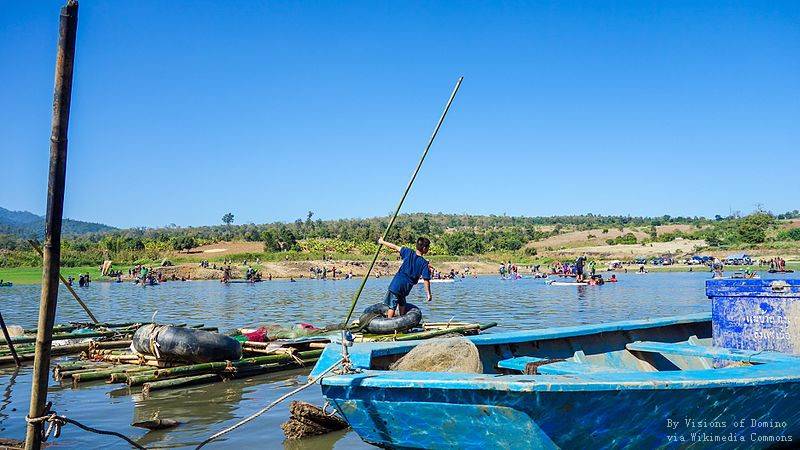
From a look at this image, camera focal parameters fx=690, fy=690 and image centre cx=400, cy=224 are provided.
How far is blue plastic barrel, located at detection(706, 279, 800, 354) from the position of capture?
643cm


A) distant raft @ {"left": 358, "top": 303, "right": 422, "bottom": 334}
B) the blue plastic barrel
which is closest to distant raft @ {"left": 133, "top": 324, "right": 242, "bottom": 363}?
distant raft @ {"left": 358, "top": 303, "right": 422, "bottom": 334}

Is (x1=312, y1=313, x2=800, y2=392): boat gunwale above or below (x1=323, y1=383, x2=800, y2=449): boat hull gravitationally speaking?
above

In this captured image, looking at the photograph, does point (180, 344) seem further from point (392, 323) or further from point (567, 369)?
point (567, 369)

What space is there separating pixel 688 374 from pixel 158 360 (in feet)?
24.7

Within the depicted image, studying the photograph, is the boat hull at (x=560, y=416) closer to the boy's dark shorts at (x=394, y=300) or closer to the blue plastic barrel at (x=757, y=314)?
the blue plastic barrel at (x=757, y=314)

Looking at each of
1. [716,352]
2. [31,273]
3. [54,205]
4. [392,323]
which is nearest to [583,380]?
[716,352]

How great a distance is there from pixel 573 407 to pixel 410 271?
6.93 meters

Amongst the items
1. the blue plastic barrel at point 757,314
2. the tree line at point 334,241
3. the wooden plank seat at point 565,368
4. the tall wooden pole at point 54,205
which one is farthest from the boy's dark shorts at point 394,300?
the tree line at point 334,241

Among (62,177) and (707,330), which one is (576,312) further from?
(62,177)

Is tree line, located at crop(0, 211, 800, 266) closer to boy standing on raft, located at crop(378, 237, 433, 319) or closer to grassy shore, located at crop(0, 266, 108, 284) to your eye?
grassy shore, located at crop(0, 266, 108, 284)

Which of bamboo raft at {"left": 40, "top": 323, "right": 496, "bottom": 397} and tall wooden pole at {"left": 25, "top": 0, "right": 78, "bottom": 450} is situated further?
bamboo raft at {"left": 40, "top": 323, "right": 496, "bottom": 397}

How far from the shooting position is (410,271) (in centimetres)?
1141

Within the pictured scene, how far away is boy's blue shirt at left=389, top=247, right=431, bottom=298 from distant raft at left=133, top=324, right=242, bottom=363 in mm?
3008

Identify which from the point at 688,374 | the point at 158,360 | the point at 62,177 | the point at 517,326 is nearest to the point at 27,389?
the point at 158,360
